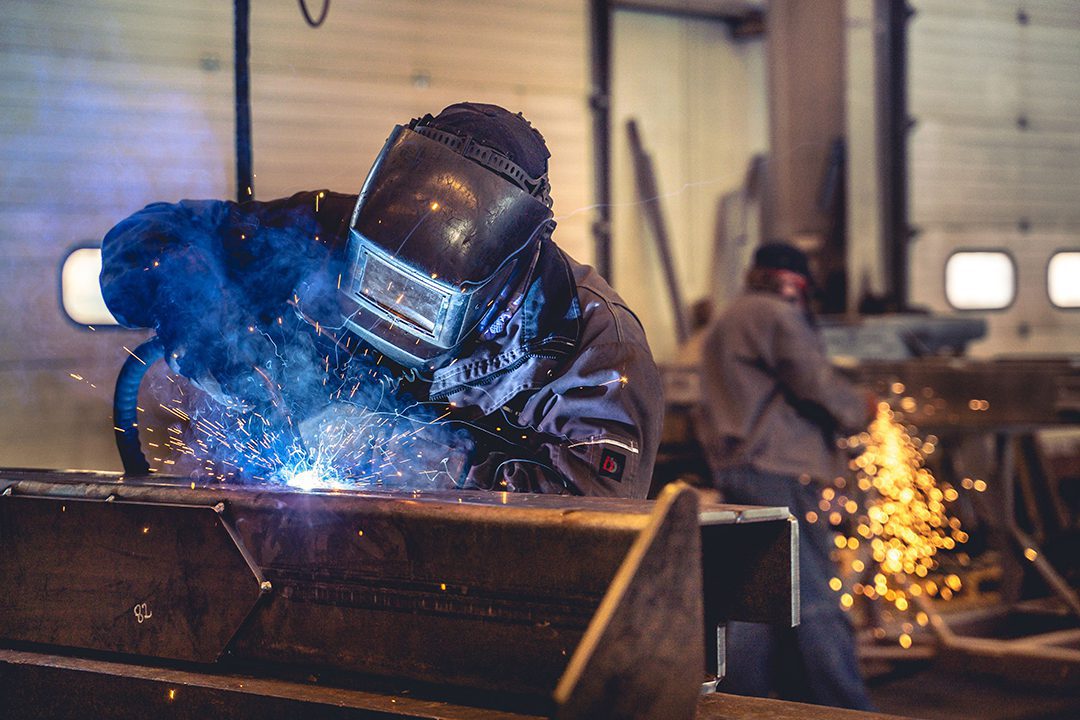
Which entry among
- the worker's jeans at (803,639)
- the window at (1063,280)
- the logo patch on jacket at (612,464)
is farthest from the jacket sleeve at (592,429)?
the window at (1063,280)

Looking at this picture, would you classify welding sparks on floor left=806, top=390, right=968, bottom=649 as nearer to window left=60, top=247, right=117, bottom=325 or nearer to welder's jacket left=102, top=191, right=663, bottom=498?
welder's jacket left=102, top=191, right=663, bottom=498

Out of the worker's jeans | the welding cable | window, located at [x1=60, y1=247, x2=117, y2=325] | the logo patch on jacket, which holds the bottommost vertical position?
the worker's jeans

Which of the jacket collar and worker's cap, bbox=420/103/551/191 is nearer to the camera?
worker's cap, bbox=420/103/551/191

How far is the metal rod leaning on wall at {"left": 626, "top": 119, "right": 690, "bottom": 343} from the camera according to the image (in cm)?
779

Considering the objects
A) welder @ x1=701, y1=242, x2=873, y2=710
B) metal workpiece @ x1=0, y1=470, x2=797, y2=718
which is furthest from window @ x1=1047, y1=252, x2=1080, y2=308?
metal workpiece @ x1=0, y1=470, x2=797, y2=718

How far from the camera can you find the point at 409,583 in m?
1.63

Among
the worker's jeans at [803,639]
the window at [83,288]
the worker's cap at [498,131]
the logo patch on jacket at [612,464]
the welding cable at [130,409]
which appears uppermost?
the worker's cap at [498,131]

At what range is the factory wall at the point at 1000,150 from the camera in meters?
7.12

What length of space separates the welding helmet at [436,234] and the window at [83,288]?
123 inches

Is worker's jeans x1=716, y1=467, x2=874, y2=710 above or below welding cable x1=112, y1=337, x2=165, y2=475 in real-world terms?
below

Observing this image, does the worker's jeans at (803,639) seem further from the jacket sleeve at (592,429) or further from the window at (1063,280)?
the window at (1063,280)

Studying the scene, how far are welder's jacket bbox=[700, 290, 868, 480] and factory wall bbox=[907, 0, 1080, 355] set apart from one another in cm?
281

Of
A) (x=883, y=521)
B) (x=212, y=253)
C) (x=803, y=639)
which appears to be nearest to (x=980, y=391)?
(x=883, y=521)

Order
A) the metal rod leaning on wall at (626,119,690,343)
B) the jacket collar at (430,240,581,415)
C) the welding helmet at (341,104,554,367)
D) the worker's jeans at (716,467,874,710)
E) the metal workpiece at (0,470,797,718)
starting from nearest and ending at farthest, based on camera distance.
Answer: the metal workpiece at (0,470,797,718) → the welding helmet at (341,104,554,367) → the jacket collar at (430,240,581,415) → the worker's jeans at (716,467,874,710) → the metal rod leaning on wall at (626,119,690,343)
